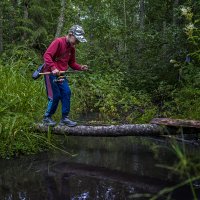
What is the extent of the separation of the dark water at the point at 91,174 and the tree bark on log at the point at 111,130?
41 centimetres

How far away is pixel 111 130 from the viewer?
6.04 metres

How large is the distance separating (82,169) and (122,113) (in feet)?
13.8

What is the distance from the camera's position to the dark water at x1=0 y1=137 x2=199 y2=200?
4.46 m

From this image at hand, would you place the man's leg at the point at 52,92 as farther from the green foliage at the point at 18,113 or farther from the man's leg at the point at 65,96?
the green foliage at the point at 18,113

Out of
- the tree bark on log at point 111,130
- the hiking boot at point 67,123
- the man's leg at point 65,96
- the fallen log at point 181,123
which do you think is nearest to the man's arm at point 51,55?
the man's leg at point 65,96

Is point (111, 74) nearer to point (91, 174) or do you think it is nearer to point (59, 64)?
point (59, 64)

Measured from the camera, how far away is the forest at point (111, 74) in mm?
6594

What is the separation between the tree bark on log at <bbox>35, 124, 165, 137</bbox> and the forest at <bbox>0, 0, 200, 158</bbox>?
0.76 ft

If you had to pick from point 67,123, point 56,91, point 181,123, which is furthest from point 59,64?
point 181,123

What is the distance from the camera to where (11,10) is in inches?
570

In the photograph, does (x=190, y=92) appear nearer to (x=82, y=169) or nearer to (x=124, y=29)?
(x=82, y=169)

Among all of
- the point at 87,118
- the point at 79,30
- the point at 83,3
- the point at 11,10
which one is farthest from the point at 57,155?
the point at 83,3

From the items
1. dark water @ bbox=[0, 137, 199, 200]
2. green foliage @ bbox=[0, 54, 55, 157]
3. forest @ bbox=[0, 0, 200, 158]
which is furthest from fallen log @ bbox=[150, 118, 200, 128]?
green foliage @ bbox=[0, 54, 55, 157]

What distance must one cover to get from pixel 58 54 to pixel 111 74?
582 centimetres
